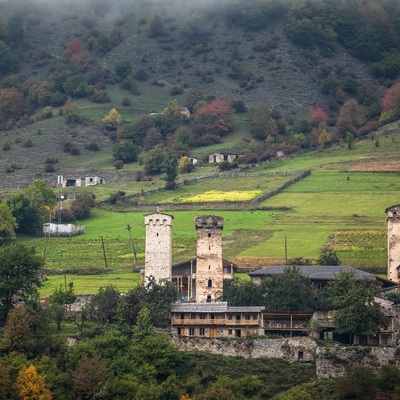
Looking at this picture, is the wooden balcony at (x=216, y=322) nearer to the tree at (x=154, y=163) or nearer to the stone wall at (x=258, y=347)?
the stone wall at (x=258, y=347)

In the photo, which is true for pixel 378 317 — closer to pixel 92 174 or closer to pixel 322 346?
pixel 322 346

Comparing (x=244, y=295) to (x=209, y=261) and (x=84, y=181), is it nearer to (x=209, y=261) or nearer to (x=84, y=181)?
(x=209, y=261)

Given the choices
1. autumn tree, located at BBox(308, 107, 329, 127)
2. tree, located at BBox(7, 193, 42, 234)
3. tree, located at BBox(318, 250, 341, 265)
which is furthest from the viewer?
autumn tree, located at BBox(308, 107, 329, 127)

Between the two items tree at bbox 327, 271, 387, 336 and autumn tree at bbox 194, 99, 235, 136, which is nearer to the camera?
tree at bbox 327, 271, 387, 336

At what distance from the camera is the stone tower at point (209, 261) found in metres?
103

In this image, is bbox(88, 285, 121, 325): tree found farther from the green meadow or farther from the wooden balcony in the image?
the green meadow

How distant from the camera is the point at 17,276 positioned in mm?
99812

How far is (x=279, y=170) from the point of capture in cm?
16188

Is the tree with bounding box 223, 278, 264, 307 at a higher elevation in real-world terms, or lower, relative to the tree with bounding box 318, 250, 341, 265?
lower

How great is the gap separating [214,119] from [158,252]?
9018 centimetres

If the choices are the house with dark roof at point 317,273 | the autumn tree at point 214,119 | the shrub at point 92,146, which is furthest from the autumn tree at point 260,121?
the house with dark roof at point 317,273

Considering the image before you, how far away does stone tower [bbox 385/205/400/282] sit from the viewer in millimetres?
106500

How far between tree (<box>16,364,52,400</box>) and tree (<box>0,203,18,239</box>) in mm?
40854

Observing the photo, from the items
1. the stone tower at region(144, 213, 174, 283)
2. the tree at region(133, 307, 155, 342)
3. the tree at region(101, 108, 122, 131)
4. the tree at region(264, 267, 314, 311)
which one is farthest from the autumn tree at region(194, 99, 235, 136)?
the tree at region(133, 307, 155, 342)
